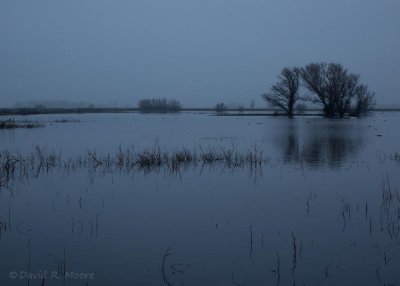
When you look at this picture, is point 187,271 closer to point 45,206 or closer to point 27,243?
point 27,243

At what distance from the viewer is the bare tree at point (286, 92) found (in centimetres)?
7225

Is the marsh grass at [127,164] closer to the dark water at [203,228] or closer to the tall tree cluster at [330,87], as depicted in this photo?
the dark water at [203,228]

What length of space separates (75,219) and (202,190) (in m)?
3.58

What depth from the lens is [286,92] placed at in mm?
73375

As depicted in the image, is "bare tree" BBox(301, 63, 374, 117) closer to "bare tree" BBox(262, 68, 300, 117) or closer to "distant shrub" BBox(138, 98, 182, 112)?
"bare tree" BBox(262, 68, 300, 117)

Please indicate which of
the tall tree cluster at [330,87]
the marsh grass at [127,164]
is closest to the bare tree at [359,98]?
the tall tree cluster at [330,87]

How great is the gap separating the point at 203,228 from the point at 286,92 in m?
68.0

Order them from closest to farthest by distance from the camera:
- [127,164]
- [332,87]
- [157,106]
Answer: [127,164] < [332,87] < [157,106]

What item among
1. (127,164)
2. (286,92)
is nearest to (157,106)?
(286,92)

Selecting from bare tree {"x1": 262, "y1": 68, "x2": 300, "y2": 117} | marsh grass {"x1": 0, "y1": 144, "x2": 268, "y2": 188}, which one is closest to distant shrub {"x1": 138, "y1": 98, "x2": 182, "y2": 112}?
bare tree {"x1": 262, "y1": 68, "x2": 300, "y2": 117}

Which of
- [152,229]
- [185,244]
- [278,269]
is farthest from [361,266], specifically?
[152,229]

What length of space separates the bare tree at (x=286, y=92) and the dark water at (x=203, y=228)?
60517mm

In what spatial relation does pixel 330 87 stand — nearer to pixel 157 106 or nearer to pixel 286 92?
pixel 286 92

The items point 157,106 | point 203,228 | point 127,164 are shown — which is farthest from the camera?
point 157,106
